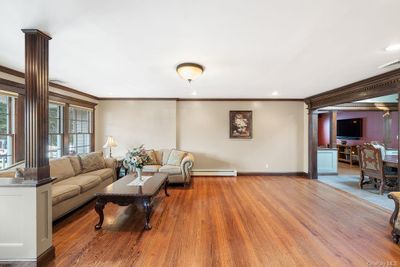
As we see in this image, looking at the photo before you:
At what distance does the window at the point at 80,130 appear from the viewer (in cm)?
532

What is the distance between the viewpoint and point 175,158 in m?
5.68

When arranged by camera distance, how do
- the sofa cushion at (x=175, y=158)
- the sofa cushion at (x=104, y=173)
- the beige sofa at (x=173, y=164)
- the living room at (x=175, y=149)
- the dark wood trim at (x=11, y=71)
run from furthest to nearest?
the sofa cushion at (x=175, y=158), the beige sofa at (x=173, y=164), the sofa cushion at (x=104, y=173), the dark wood trim at (x=11, y=71), the living room at (x=175, y=149)

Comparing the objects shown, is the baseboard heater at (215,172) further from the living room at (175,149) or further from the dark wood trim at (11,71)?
the dark wood trim at (11,71)

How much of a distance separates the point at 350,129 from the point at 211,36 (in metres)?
9.32

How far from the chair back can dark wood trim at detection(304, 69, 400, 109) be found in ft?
4.27

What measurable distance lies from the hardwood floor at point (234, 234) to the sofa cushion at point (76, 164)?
2.98 feet

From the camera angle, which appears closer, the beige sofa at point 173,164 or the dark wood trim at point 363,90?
the dark wood trim at point 363,90

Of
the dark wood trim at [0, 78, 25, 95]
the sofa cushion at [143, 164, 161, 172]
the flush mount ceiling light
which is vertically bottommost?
the sofa cushion at [143, 164, 161, 172]

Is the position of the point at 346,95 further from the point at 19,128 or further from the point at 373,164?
the point at 19,128

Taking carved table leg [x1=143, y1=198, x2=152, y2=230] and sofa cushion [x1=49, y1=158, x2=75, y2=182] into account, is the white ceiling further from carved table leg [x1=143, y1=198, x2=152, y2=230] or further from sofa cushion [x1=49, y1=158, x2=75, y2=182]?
carved table leg [x1=143, y1=198, x2=152, y2=230]

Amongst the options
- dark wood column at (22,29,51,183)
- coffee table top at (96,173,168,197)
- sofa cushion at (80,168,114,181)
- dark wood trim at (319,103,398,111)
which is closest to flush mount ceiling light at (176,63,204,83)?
dark wood column at (22,29,51,183)

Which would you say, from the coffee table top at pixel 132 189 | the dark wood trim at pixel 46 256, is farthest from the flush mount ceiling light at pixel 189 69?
the dark wood trim at pixel 46 256

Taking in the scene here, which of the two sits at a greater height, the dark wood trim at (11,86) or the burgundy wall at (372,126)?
the dark wood trim at (11,86)

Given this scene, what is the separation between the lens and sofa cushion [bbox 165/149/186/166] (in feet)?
18.3
